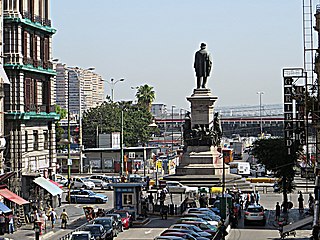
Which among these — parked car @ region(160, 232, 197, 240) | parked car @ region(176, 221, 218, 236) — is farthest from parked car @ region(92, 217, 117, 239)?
parked car @ region(160, 232, 197, 240)

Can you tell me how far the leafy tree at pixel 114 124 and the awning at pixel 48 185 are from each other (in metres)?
73.1

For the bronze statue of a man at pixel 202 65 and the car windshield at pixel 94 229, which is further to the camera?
the bronze statue of a man at pixel 202 65

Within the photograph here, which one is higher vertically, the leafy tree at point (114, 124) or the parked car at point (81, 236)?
the leafy tree at point (114, 124)

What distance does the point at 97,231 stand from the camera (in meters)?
38.6

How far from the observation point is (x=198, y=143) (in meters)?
68.2

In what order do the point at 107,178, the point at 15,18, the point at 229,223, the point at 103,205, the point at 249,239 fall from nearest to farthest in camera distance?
the point at 249,239, the point at 229,223, the point at 15,18, the point at 103,205, the point at 107,178

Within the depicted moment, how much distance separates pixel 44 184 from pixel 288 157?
1607 centimetres

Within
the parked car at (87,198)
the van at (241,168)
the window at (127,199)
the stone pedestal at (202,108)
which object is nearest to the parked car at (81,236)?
the window at (127,199)

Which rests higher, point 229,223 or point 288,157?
point 288,157

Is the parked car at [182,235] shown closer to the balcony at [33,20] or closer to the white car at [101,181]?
the balcony at [33,20]

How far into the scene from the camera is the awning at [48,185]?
164 feet

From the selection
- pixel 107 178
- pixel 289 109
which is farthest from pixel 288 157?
pixel 107 178

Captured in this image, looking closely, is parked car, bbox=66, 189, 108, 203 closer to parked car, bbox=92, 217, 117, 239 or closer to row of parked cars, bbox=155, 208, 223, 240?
row of parked cars, bbox=155, 208, 223, 240

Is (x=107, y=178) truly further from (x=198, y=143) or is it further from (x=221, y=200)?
(x=221, y=200)
